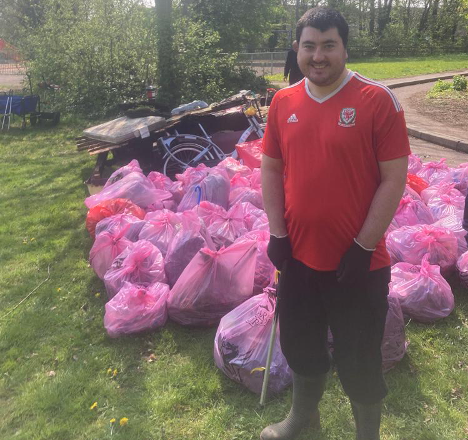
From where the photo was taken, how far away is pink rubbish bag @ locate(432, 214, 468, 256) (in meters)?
3.71

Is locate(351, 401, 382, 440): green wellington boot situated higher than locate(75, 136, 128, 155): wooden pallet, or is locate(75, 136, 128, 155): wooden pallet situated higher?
locate(75, 136, 128, 155): wooden pallet

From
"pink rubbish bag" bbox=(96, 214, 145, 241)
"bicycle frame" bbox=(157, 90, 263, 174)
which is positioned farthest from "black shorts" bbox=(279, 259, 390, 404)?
"bicycle frame" bbox=(157, 90, 263, 174)

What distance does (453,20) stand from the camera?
37.6 m

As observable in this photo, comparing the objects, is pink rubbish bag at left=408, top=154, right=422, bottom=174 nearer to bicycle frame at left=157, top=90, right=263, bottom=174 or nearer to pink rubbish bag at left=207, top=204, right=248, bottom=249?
bicycle frame at left=157, top=90, right=263, bottom=174

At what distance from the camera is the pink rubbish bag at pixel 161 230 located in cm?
373

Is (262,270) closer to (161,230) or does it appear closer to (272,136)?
(161,230)

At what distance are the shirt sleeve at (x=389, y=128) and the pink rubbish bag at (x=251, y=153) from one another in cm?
388

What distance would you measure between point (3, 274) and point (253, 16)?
47.5ft

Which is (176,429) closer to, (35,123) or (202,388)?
(202,388)

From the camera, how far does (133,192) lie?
4641 mm

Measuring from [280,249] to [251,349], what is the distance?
96 cm

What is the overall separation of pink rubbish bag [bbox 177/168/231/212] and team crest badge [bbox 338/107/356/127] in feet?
9.59

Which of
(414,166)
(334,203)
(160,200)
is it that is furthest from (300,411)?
(414,166)

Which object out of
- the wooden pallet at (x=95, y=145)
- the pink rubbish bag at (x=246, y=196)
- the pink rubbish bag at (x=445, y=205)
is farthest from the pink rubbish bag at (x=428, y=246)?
the wooden pallet at (x=95, y=145)
